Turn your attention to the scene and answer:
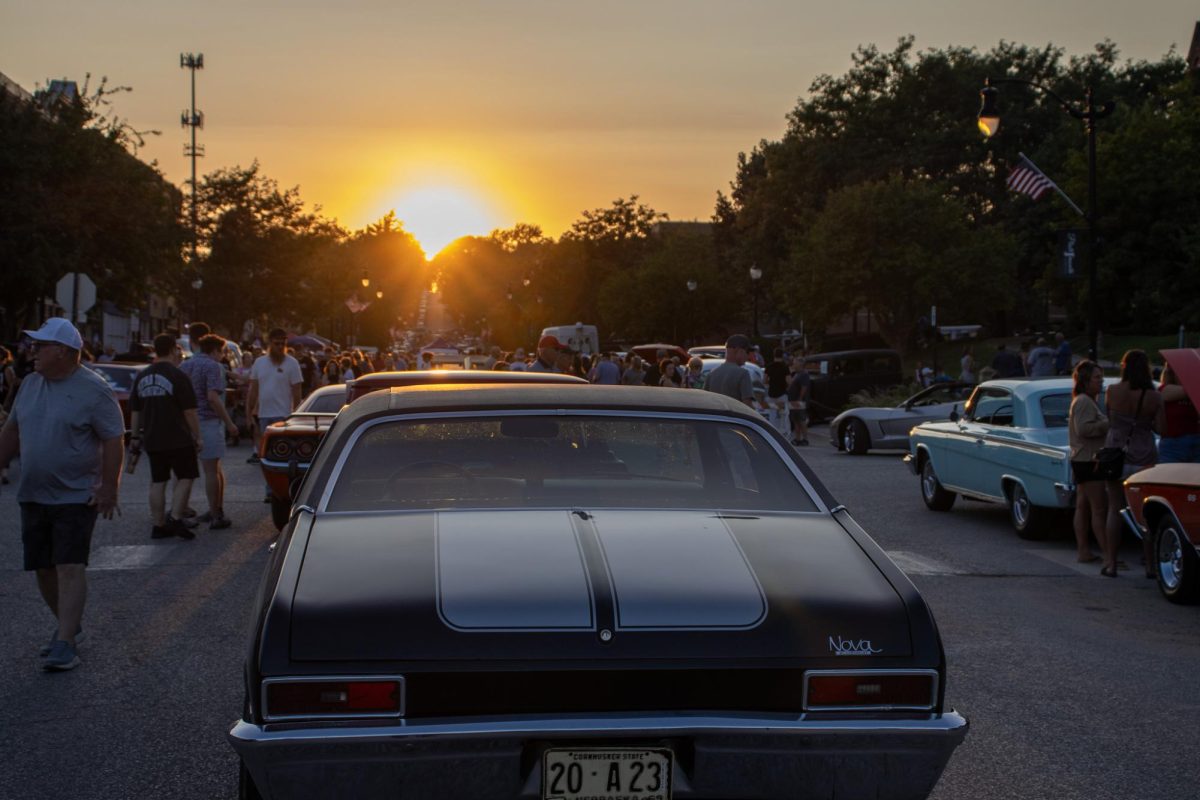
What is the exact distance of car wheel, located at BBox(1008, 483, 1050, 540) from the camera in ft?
44.8

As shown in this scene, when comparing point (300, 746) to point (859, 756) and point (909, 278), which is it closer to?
point (859, 756)

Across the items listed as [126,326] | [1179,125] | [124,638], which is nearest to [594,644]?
[124,638]

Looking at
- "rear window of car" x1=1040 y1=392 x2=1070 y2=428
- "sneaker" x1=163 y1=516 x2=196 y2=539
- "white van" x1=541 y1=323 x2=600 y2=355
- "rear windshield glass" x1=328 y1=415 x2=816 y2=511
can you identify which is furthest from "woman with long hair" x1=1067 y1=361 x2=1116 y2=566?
"white van" x1=541 y1=323 x2=600 y2=355

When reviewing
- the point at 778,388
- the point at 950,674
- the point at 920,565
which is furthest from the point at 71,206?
the point at 950,674

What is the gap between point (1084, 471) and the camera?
11.6 meters

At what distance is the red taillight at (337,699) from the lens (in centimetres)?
383

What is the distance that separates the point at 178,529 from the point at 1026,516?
306 inches

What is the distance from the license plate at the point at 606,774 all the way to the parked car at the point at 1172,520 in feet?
22.4

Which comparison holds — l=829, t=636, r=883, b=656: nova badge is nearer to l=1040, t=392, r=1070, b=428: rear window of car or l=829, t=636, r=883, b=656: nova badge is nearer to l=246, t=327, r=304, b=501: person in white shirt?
l=1040, t=392, r=1070, b=428: rear window of car

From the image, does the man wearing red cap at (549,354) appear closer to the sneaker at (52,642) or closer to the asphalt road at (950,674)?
the asphalt road at (950,674)

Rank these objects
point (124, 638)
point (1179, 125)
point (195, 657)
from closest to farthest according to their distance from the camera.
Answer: point (195, 657)
point (124, 638)
point (1179, 125)

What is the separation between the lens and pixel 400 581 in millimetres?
4105

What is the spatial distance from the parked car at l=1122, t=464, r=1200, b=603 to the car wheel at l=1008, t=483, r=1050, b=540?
296 cm

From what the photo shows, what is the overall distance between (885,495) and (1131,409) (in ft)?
22.3
